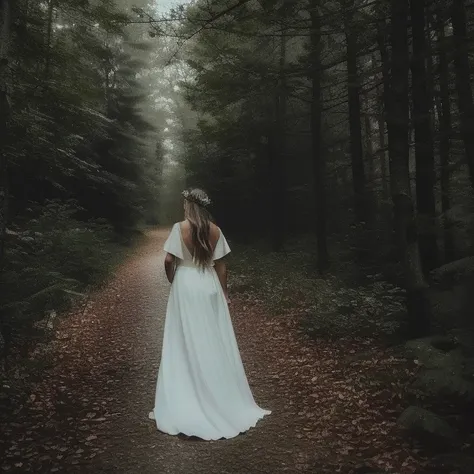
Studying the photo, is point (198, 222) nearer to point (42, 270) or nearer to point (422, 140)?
point (422, 140)

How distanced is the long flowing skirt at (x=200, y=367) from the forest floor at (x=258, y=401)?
0.21 metres

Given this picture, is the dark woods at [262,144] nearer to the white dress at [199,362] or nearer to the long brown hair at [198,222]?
the white dress at [199,362]

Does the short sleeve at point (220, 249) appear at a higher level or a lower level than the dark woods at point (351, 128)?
lower

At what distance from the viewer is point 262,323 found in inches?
401

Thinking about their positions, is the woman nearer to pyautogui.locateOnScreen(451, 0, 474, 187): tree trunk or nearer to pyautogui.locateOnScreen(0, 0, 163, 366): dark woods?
pyautogui.locateOnScreen(0, 0, 163, 366): dark woods

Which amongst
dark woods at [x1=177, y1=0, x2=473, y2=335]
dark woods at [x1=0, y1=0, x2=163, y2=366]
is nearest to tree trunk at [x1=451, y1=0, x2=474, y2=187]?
dark woods at [x1=177, y1=0, x2=473, y2=335]

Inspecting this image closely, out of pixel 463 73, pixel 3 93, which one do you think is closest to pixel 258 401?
pixel 3 93

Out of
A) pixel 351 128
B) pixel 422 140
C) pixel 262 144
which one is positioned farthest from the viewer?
pixel 262 144

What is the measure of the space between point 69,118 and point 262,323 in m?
7.19

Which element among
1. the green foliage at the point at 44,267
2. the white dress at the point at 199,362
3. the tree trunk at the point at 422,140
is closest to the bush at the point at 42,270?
the green foliage at the point at 44,267

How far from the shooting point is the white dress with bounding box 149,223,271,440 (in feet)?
16.1

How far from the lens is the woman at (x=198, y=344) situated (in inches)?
195

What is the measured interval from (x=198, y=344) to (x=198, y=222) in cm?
137

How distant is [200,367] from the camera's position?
5012 millimetres
